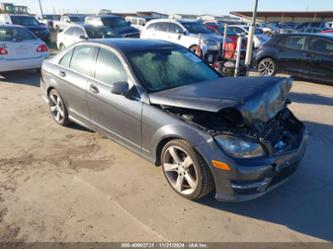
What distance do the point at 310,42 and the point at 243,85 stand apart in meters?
6.78

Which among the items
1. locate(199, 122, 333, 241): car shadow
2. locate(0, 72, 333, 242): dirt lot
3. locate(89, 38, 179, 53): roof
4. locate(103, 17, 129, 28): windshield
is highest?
locate(89, 38, 179, 53): roof

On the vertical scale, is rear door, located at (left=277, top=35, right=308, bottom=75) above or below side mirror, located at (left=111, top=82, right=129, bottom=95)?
below

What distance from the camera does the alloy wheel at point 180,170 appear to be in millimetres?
3226

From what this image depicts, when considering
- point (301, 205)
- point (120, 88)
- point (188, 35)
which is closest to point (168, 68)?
point (120, 88)

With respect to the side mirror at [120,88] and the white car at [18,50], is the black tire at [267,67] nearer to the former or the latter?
the white car at [18,50]

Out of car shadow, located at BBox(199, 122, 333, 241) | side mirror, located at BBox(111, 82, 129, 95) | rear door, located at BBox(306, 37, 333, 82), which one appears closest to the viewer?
car shadow, located at BBox(199, 122, 333, 241)

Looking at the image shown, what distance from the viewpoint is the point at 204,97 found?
120 inches

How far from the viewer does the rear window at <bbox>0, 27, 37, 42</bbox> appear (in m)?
9.13

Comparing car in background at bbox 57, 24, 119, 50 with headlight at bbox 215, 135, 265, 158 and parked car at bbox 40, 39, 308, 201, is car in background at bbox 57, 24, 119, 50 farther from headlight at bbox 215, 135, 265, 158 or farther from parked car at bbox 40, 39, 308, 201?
headlight at bbox 215, 135, 265, 158

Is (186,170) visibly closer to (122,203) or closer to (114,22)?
(122,203)

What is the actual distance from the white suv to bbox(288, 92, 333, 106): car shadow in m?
4.42

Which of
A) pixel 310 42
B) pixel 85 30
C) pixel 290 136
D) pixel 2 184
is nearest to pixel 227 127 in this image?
pixel 290 136

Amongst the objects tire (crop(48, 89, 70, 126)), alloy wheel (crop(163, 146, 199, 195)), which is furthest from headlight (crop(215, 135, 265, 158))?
tire (crop(48, 89, 70, 126))

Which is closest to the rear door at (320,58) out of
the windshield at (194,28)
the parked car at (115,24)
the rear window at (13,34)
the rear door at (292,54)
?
the rear door at (292,54)
